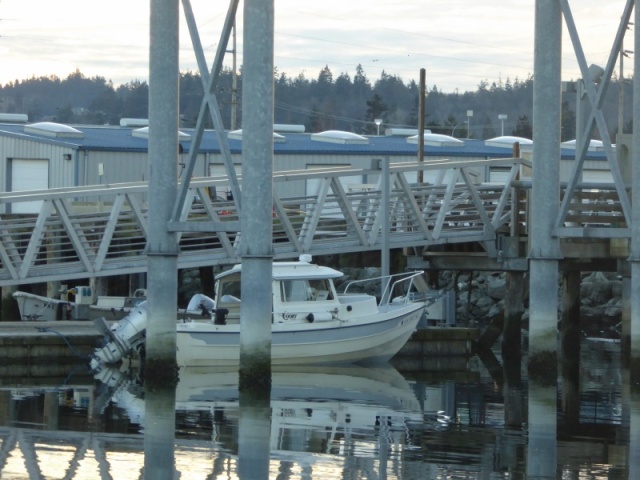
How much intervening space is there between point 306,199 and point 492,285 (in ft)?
50.5

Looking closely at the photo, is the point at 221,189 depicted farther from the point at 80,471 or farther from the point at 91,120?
the point at 91,120

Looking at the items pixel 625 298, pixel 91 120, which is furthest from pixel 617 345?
pixel 91 120

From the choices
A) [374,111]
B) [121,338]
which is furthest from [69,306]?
[374,111]

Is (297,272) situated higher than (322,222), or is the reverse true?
(322,222)

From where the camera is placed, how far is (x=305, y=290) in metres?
28.4

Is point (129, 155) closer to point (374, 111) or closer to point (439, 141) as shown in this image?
point (439, 141)

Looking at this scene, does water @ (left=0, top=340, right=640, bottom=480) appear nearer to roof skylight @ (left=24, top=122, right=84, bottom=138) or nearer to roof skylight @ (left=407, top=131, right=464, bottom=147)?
roof skylight @ (left=24, top=122, right=84, bottom=138)

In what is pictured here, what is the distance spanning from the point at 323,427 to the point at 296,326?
7.72 m

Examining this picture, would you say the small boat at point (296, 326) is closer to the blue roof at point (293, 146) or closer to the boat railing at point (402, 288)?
the boat railing at point (402, 288)

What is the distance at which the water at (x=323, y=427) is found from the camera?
16328mm

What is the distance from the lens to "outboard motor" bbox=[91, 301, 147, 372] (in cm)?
2655

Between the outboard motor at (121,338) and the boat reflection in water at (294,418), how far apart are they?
0.40 meters

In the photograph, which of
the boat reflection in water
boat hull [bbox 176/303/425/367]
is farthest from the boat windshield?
the boat reflection in water

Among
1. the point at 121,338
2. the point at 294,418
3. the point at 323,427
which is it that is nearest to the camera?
the point at 323,427
